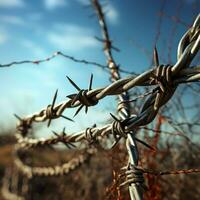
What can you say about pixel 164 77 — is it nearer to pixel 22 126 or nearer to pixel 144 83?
pixel 144 83

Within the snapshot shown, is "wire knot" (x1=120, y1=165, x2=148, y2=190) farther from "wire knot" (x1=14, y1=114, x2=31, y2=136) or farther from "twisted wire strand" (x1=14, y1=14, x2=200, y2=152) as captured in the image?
"wire knot" (x1=14, y1=114, x2=31, y2=136)

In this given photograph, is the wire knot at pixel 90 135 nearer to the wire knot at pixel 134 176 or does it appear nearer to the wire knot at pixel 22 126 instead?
the wire knot at pixel 134 176

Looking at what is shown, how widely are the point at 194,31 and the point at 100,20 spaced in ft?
3.44

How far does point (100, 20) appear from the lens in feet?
5.29

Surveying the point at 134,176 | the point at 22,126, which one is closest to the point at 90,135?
the point at 134,176

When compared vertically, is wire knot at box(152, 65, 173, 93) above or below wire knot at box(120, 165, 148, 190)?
above

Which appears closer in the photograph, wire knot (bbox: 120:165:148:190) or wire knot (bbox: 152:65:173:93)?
wire knot (bbox: 152:65:173:93)

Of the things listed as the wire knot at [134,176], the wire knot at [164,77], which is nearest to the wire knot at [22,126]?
the wire knot at [134,176]

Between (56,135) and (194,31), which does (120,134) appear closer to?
(194,31)

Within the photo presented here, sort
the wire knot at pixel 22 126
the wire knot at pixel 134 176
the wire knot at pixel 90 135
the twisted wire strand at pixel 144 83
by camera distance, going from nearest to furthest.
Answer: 1. the twisted wire strand at pixel 144 83
2. the wire knot at pixel 134 176
3. the wire knot at pixel 90 135
4. the wire knot at pixel 22 126

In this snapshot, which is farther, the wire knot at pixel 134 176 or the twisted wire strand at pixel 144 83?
the wire knot at pixel 134 176

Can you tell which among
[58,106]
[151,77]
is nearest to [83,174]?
[58,106]

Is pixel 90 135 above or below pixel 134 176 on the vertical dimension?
above

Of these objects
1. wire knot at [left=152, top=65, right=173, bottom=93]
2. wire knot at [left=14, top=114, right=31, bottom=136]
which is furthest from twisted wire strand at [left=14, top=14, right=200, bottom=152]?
wire knot at [left=14, top=114, right=31, bottom=136]
